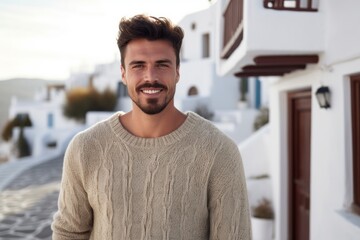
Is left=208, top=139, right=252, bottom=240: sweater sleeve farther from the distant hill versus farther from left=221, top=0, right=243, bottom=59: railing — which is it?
the distant hill

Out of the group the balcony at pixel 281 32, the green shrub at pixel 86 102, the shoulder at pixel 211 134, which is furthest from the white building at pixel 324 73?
the green shrub at pixel 86 102

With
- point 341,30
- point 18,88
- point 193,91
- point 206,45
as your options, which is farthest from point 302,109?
point 18,88

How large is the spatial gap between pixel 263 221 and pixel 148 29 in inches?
206

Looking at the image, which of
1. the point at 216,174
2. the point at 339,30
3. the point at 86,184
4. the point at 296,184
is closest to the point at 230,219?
the point at 216,174

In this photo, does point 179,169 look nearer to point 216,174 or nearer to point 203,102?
point 216,174

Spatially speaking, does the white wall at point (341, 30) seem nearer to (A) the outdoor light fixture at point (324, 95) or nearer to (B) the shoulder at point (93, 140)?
(A) the outdoor light fixture at point (324, 95)

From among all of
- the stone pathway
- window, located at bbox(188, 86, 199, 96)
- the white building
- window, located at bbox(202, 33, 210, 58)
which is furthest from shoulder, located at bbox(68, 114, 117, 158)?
window, located at bbox(202, 33, 210, 58)

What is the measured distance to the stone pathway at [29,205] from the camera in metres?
7.42

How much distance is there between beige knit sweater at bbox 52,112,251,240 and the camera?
1802mm

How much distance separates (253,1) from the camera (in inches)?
152

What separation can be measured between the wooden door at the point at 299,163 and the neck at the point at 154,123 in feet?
11.1

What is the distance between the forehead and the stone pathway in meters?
6.06

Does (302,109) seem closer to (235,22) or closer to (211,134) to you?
(235,22)

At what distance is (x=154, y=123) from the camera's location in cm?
190
